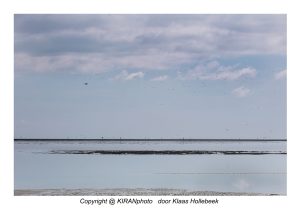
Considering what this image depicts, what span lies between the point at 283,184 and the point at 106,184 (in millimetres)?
6149

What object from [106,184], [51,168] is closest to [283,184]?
[106,184]

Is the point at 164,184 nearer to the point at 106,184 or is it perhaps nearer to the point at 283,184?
the point at 106,184

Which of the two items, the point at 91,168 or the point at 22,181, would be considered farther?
the point at 91,168

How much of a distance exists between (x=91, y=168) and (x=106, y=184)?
266 inches

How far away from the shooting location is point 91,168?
86.8 ft
